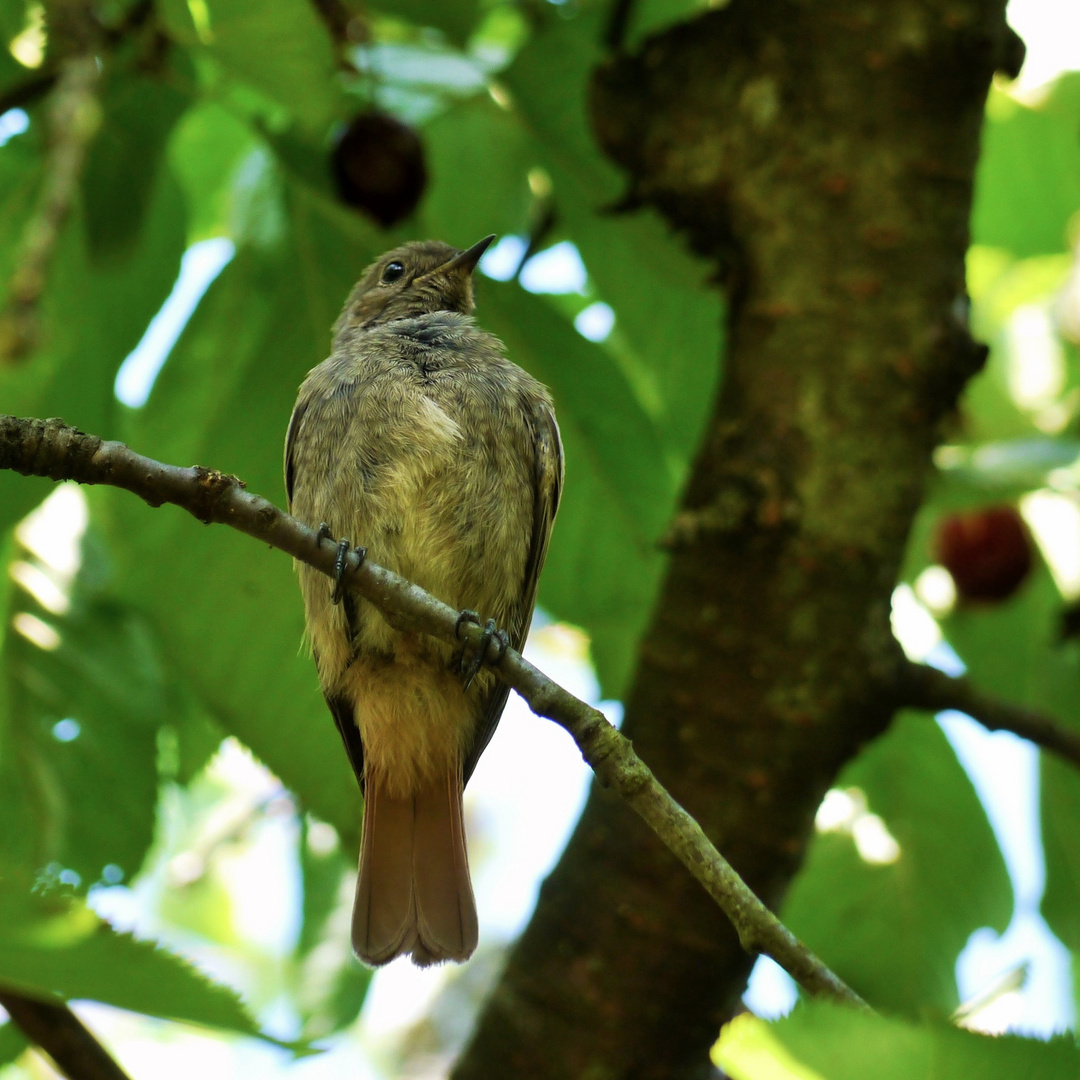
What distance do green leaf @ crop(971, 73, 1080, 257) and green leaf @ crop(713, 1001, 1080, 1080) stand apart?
336cm

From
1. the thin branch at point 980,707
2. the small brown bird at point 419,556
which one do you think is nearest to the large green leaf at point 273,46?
the small brown bird at point 419,556

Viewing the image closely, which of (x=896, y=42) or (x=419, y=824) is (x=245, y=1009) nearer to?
(x=419, y=824)

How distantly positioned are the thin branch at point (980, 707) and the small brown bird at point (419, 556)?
1063 mm

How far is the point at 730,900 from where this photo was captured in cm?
188

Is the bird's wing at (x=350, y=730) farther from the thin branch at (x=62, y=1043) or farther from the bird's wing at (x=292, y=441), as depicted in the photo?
the thin branch at (x=62, y=1043)

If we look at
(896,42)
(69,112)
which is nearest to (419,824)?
(69,112)

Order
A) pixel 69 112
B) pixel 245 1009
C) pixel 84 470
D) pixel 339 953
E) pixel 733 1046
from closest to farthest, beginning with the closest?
pixel 733 1046 < pixel 245 1009 < pixel 69 112 < pixel 84 470 < pixel 339 953

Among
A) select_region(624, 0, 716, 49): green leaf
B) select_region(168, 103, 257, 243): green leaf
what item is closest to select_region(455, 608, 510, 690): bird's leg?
select_region(168, 103, 257, 243): green leaf

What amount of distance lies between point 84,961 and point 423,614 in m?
0.86

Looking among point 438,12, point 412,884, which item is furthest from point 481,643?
point 438,12

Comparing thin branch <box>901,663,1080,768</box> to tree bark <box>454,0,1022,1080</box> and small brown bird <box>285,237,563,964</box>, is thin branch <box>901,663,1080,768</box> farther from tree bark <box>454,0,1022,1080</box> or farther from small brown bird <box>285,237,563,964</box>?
small brown bird <box>285,237,563,964</box>

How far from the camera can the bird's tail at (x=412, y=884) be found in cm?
318

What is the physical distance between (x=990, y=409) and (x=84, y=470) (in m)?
3.13

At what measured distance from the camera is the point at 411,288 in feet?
15.0
